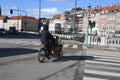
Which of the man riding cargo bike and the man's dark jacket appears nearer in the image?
the man riding cargo bike

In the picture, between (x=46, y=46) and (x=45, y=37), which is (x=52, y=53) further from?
(x=45, y=37)

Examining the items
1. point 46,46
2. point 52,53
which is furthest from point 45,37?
point 52,53

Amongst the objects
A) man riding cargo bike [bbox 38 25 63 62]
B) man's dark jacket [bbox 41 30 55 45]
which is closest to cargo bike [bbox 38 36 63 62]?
man riding cargo bike [bbox 38 25 63 62]

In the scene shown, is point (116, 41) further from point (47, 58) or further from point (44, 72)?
point (44, 72)

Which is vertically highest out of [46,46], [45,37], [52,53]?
[45,37]

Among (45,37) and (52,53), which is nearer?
(45,37)

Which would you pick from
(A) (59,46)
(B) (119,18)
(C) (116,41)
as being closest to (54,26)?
(B) (119,18)

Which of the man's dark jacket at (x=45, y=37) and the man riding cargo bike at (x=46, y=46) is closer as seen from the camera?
the man riding cargo bike at (x=46, y=46)

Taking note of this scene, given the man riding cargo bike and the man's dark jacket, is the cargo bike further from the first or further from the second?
the man's dark jacket

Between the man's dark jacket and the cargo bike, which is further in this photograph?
the man's dark jacket

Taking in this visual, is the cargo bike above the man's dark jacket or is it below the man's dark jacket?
below

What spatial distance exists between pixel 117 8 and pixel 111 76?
13801cm

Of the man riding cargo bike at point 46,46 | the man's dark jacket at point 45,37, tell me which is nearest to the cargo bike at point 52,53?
the man riding cargo bike at point 46,46

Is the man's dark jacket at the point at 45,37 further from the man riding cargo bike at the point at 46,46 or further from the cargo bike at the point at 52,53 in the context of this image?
the cargo bike at the point at 52,53
